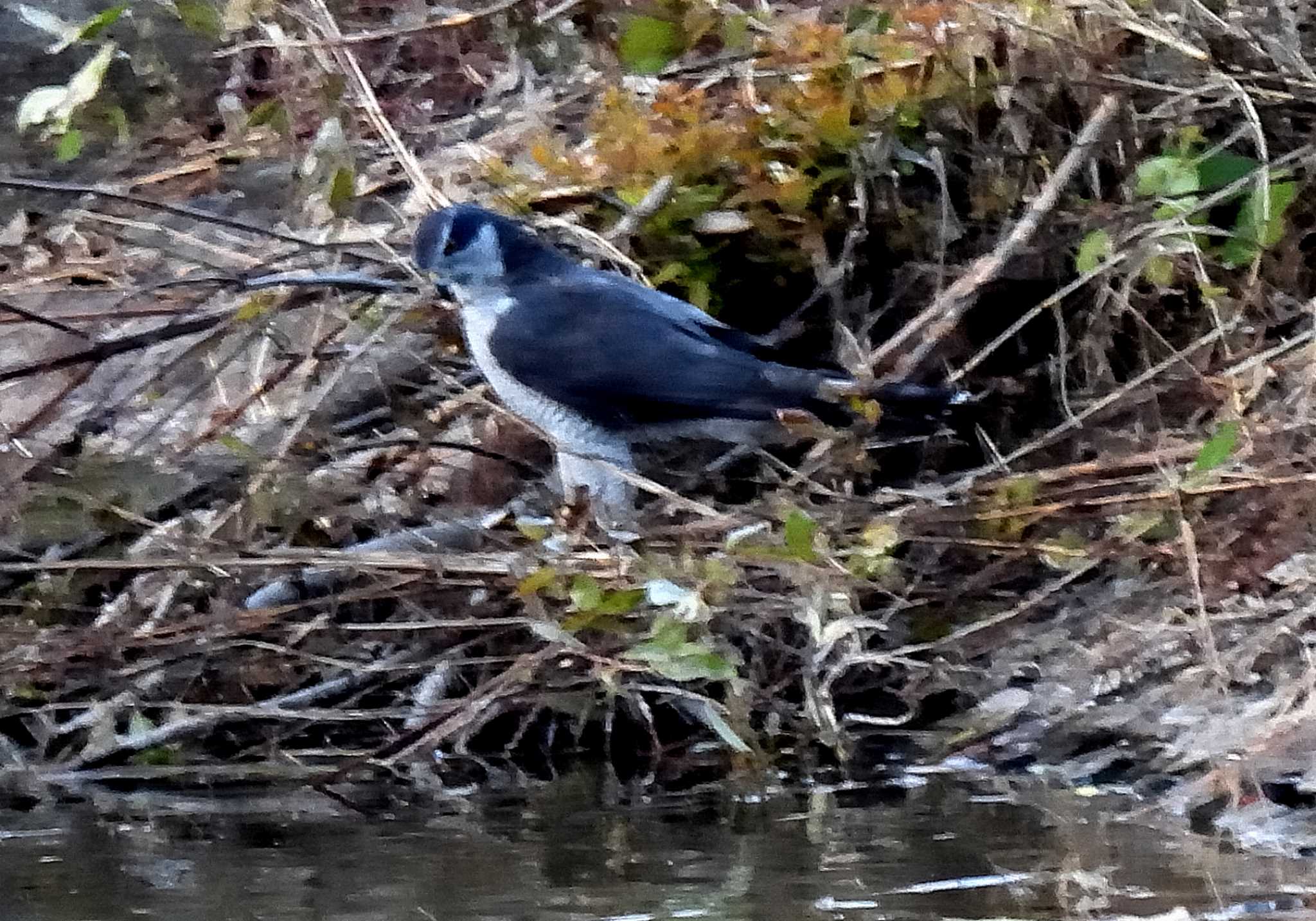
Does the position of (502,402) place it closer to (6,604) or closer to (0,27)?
(6,604)

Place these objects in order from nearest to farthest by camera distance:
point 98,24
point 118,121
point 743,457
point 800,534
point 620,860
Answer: point 620,860 → point 800,534 → point 98,24 → point 743,457 → point 118,121

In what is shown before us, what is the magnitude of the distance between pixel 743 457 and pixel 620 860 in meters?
1.30

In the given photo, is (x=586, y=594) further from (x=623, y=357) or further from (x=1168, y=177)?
(x=1168, y=177)

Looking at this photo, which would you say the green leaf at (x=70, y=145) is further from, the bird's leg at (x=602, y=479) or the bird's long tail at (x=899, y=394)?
the bird's long tail at (x=899, y=394)

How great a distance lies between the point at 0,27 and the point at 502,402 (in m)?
2.66

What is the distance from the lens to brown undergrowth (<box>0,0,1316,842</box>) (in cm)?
273

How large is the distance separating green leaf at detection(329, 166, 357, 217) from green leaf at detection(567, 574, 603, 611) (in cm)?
86

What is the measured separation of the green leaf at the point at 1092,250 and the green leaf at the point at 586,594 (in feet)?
3.50

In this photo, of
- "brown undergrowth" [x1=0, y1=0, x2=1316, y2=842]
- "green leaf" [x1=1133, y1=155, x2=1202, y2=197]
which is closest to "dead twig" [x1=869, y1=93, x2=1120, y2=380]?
"brown undergrowth" [x1=0, y1=0, x2=1316, y2=842]

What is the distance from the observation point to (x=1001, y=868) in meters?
2.05

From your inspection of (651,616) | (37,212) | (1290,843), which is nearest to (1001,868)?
(1290,843)

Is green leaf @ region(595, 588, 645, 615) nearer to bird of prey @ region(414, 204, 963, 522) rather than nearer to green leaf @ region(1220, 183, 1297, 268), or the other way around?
bird of prey @ region(414, 204, 963, 522)

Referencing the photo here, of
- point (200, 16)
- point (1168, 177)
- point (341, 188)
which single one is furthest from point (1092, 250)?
point (200, 16)

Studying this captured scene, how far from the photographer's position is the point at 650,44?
2994mm
